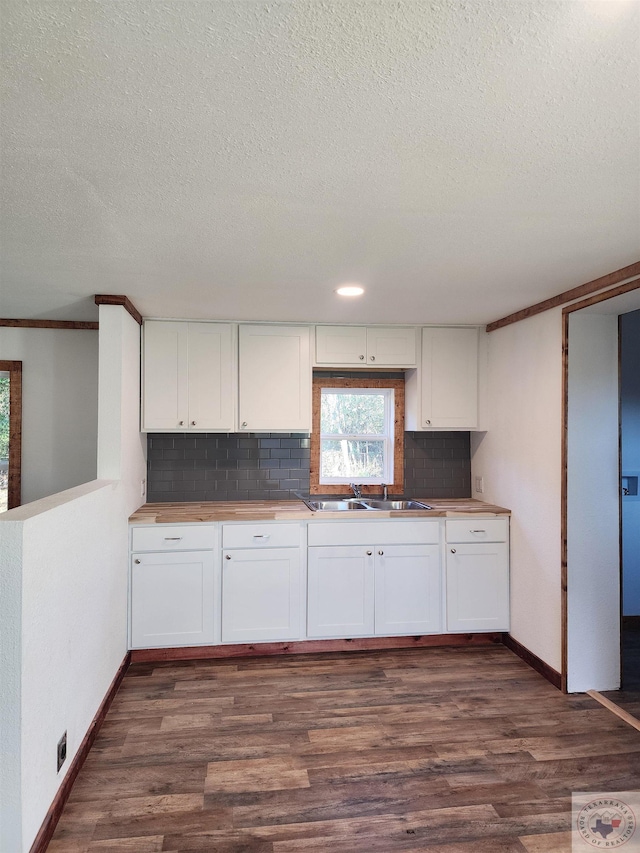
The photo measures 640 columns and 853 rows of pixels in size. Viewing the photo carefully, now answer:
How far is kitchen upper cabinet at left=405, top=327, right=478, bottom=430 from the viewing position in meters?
4.17

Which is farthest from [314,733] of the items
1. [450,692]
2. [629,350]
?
[629,350]

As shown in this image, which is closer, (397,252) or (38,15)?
(38,15)

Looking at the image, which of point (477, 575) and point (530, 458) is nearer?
point (530, 458)

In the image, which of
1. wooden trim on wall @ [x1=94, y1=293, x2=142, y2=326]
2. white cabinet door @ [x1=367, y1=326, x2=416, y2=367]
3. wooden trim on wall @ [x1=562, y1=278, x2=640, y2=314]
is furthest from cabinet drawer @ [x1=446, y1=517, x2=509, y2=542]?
wooden trim on wall @ [x1=94, y1=293, x2=142, y2=326]

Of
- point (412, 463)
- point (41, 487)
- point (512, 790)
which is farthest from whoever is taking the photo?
point (412, 463)

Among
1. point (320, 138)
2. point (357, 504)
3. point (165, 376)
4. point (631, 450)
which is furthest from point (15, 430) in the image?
point (631, 450)

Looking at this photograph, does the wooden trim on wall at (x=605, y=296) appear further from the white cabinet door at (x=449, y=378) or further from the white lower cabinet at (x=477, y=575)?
the white lower cabinet at (x=477, y=575)

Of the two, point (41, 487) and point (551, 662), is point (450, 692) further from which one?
point (41, 487)

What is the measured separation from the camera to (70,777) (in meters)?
2.28

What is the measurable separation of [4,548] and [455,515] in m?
2.84

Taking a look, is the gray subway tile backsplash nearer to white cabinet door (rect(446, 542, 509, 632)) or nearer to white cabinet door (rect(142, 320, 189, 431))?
white cabinet door (rect(142, 320, 189, 431))

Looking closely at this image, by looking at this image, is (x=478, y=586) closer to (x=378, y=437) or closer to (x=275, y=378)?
(x=378, y=437)

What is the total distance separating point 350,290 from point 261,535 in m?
1.66

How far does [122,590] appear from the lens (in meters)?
3.38
